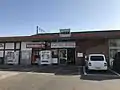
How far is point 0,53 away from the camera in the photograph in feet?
102

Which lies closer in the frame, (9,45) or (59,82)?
(59,82)

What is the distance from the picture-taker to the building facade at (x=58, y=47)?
1058 inches

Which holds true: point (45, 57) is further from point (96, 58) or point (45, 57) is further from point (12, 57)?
point (96, 58)

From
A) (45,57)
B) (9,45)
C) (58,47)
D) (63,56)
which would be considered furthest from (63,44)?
(9,45)

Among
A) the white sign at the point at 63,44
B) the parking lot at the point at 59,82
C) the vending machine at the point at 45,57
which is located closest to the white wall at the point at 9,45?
the vending machine at the point at 45,57

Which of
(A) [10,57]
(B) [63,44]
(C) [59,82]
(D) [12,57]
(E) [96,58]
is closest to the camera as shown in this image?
(C) [59,82]

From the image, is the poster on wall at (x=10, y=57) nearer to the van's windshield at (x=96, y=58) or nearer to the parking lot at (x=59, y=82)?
the van's windshield at (x=96, y=58)

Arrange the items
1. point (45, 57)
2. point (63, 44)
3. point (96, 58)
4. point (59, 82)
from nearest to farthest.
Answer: point (59, 82) → point (96, 58) → point (63, 44) → point (45, 57)

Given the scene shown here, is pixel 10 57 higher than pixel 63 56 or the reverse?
the reverse

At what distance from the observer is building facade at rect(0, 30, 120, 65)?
26.9m

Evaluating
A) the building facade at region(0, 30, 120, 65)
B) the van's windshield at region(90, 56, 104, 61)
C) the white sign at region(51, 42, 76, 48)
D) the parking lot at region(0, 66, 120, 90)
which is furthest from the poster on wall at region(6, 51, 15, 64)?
the parking lot at region(0, 66, 120, 90)

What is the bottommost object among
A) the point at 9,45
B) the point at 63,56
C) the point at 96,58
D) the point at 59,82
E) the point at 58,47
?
the point at 59,82

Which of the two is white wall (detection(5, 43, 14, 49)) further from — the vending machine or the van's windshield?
the van's windshield

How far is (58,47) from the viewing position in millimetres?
28688
